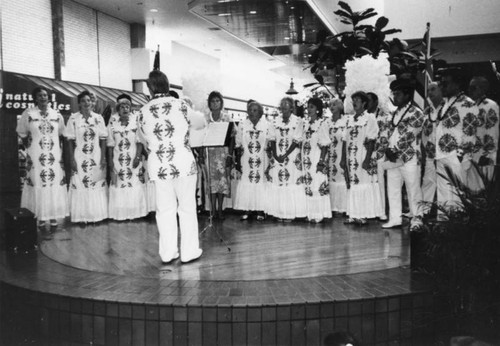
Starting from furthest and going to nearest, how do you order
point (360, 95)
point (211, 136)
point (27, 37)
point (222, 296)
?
point (27, 37), point (360, 95), point (211, 136), point (222, 296)

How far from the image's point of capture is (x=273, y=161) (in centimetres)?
652

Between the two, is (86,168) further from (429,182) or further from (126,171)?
(429,182)

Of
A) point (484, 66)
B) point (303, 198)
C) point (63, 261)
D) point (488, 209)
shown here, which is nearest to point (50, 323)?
point (63, 261)

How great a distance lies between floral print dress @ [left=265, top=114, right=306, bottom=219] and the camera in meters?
6.36

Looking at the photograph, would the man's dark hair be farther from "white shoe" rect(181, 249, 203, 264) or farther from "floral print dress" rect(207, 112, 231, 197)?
"white shoe" rect(181, 249, 203, 264)

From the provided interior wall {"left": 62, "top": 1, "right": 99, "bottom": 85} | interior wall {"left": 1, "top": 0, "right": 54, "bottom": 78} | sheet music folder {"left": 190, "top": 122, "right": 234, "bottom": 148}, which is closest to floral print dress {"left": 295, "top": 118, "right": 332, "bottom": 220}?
sheet music folder {"left": 190, "top": 122, "right": 234, "bottom": 148}

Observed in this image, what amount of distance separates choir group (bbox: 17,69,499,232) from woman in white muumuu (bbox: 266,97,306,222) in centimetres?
1

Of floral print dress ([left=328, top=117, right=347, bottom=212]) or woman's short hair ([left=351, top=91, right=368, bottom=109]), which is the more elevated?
woman's short hair ([left=351, top=91, right=368, bottom=109])

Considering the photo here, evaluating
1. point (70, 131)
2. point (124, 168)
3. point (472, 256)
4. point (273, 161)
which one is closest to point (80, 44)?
point (70, 131)

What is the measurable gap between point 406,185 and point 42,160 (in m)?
4.45

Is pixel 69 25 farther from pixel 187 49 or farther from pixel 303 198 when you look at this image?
pixel 303 198

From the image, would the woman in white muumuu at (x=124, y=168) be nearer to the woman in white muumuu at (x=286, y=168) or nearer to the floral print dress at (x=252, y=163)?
the floral print dress at (x=252, y=163)

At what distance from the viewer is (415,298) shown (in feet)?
11.0

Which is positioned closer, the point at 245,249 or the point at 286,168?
the point at 245,249
